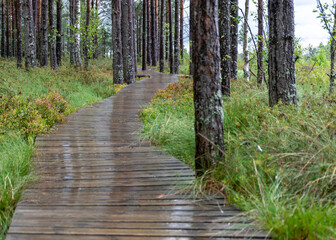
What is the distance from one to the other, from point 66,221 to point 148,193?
1007 millimetres

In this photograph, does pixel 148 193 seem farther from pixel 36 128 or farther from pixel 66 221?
pixel 36 128

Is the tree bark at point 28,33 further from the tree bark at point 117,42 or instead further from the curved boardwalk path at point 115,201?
the curved boardwalk path at point 115,201

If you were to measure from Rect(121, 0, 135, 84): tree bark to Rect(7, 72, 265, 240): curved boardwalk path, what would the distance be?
10414 millimetres

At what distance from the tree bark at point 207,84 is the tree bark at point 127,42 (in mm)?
11989

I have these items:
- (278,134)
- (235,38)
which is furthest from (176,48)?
(278,134)

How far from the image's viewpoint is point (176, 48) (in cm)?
2223

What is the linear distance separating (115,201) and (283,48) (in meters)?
4.44

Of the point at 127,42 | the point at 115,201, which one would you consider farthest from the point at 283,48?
the point at 127,42

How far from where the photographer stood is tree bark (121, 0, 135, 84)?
14.9 metres

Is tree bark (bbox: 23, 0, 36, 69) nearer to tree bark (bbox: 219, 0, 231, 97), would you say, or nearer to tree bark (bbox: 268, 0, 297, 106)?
tree bark (bbox: 219, 0, 231, 97)

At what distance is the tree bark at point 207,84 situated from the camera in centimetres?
366

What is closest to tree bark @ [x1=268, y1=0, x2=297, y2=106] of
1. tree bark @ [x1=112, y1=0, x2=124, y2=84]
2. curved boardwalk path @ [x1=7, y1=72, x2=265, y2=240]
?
curved boardwalk path @ [x1=7, y1=72, x2=265, y2=240]

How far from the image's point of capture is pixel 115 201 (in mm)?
3422

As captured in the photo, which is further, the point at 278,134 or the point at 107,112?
the point at 107,112
